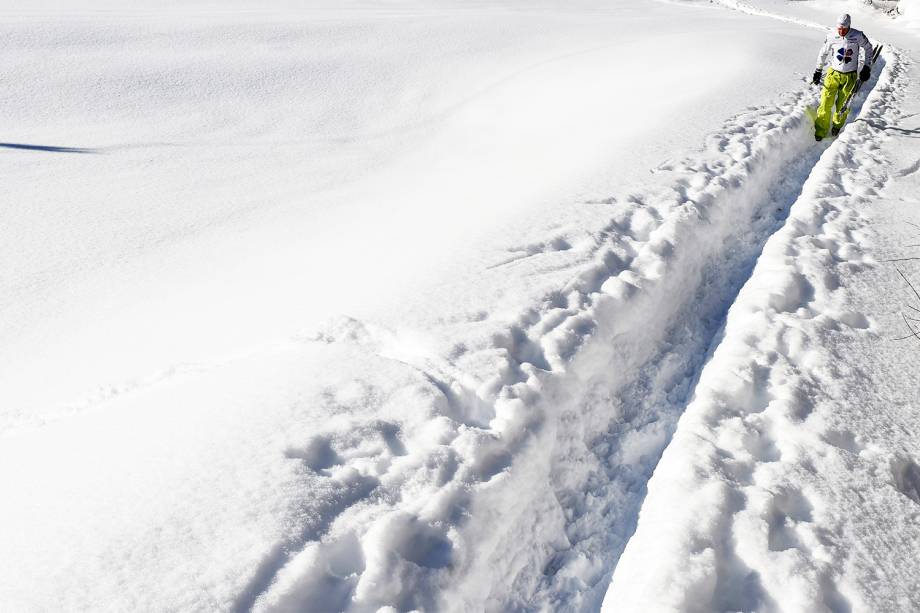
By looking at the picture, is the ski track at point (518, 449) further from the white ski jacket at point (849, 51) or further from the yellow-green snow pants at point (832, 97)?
the white ski jacket at point (849, 51)

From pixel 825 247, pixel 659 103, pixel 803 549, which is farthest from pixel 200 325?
pixel 659 103

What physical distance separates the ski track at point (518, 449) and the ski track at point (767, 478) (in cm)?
10

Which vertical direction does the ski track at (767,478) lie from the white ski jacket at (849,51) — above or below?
below

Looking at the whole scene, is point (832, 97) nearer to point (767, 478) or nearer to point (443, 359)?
point (767, 478)

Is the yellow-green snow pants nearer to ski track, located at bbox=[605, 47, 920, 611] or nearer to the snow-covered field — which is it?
the snow-covered field

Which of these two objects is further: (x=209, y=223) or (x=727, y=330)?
(x=209, y=223)

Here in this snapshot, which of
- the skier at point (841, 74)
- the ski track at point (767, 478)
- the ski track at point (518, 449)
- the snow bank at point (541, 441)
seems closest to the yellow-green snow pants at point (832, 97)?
the skier at point (841, 74)

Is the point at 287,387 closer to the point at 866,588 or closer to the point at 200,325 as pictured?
the point at 200,325

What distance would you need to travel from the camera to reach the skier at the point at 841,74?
27.7 feet

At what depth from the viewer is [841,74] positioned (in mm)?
8531

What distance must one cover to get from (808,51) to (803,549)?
1494cm

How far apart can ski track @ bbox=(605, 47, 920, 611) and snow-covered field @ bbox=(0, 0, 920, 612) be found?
0.02 m

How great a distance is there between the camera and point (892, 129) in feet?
29.6

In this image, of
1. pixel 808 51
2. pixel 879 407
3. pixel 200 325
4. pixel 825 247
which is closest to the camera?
pixel 879 407
